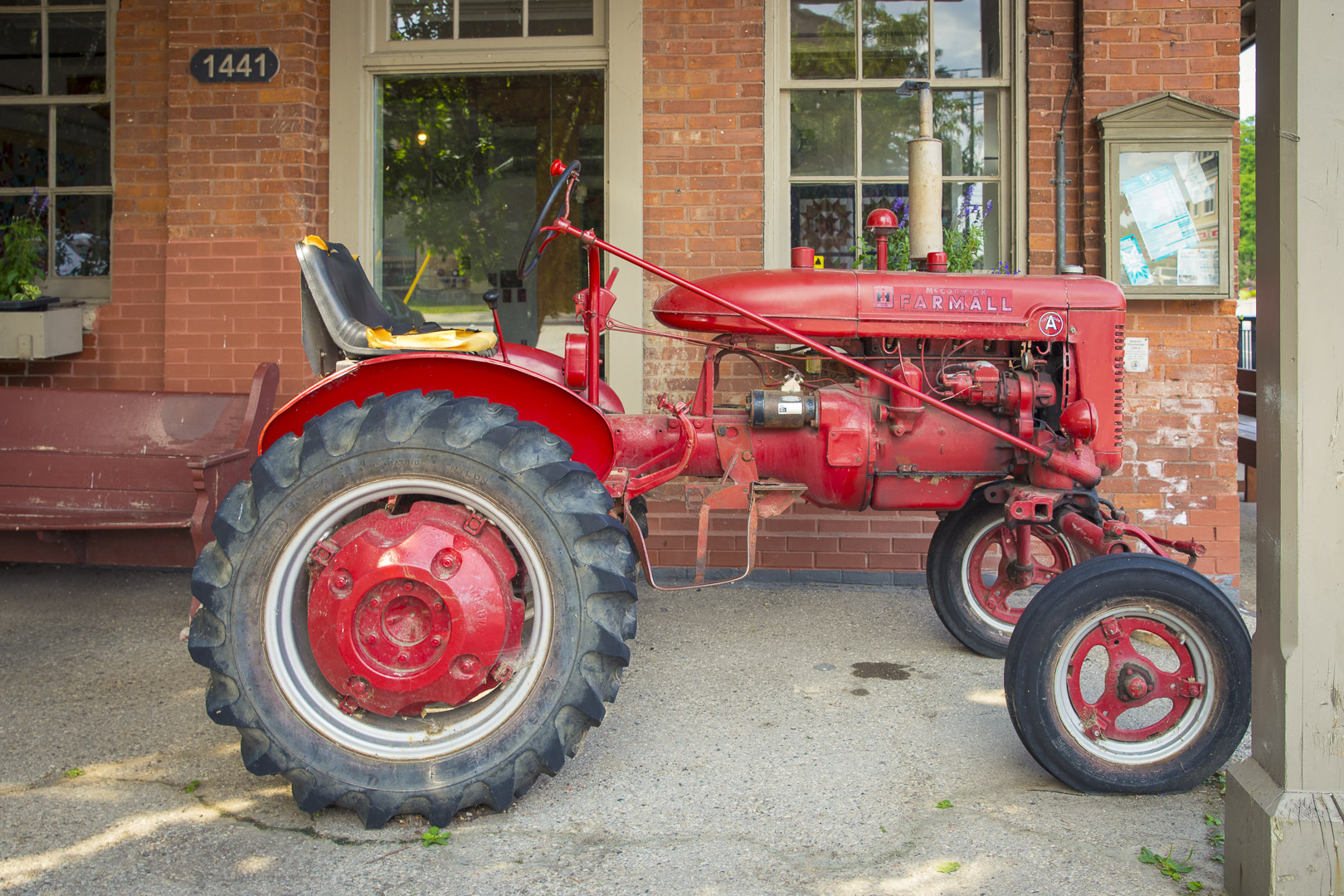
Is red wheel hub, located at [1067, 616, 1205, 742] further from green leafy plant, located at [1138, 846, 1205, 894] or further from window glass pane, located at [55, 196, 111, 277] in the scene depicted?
window glass pane, located at [55, 196, 111, 277]

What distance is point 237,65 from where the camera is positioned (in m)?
5.39

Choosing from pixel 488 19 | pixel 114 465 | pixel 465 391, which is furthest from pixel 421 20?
pixel 465 391

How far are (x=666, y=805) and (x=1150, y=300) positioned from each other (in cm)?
359

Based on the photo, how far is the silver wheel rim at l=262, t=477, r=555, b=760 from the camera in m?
2.73

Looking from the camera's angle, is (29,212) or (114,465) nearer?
(114,465)

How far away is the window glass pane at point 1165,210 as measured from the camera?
4980 millimetres

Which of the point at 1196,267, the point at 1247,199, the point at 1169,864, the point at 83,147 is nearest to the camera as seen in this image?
the point at 1169,864

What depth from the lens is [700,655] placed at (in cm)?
415

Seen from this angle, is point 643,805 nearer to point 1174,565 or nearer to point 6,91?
point 1174,565

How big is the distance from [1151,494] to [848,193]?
6.82ft

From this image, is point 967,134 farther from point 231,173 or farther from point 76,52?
point 76,52

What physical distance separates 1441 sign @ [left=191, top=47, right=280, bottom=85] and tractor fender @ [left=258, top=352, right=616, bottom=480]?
9.78ft

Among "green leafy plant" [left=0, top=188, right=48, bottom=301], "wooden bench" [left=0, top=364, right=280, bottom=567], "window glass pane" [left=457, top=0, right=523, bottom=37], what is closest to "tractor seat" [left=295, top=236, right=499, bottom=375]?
"wooden bench" [left=0, top=364, right=280, bottom=567]

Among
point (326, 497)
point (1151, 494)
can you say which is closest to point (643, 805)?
point (326, 497)
